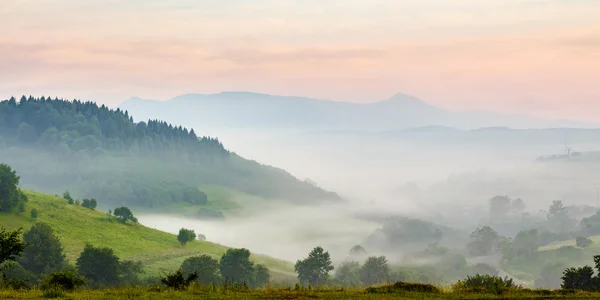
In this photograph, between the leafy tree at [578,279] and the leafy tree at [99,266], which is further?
the leafy tree at [99,266]

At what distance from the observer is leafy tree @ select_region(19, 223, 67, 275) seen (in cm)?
Answer: 16462

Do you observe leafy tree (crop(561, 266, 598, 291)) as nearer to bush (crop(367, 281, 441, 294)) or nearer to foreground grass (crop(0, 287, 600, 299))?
foreground grass (crop(0, 287, 600, 299))

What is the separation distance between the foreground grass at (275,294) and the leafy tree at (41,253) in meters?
146

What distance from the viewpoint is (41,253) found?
16862 centimetres

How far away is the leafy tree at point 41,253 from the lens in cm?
16462

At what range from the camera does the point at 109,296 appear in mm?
26484

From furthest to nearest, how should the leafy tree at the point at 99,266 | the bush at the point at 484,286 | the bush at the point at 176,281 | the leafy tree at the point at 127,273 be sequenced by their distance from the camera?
the leafy tree at the point at 127,273 < the leafy tree at the point at 99,266 < the bush at the point at 176,281 < the bush at the point at 484,286

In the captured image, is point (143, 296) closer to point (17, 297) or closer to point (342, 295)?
point (17, 297)

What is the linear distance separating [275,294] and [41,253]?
15939 centimetres

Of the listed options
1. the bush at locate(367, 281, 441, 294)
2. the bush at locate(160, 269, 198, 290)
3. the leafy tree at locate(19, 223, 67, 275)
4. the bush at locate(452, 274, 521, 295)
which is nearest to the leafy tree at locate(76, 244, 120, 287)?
the leafy tree at locate(19, 223, 67, 275)

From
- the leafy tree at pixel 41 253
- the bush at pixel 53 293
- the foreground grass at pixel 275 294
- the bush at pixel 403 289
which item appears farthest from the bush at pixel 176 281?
the leafy tree at pixel 41 253

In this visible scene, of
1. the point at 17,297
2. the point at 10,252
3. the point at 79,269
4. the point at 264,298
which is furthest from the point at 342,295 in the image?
the point at 79,269

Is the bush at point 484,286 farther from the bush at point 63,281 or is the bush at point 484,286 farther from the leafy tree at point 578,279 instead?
the bush at point 63,281

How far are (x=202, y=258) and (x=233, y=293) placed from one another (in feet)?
541
